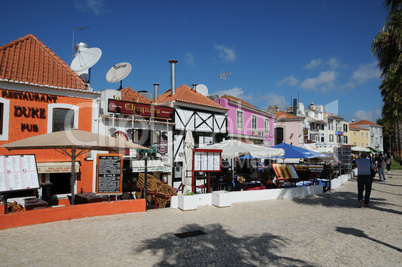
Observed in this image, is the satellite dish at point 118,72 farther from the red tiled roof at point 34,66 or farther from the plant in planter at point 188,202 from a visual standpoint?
the plant in planter at point 188,202

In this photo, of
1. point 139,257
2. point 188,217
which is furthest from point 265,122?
point 139,257

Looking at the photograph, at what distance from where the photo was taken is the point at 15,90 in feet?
36.8

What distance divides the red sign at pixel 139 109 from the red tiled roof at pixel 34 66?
6.34 feet

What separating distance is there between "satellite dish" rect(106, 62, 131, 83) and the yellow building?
59.7 meters

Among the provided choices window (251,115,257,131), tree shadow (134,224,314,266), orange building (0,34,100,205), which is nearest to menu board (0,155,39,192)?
orange building (0,34,100,205)

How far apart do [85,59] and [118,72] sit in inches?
90.5

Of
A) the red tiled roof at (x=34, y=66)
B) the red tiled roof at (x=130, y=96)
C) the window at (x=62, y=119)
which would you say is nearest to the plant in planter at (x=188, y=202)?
the window at (x=62, y=119)

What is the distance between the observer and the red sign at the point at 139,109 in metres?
14.8

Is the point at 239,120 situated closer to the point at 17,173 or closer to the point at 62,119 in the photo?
the point at 62,119

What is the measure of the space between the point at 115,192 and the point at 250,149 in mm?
5965

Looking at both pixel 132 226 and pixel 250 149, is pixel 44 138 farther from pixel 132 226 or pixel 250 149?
pixel 250 149

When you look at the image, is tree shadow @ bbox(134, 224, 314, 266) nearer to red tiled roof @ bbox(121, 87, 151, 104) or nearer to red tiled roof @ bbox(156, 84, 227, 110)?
red tiled roof @ bbox(156, 84, 227, 110)


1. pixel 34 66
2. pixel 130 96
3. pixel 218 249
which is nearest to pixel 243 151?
pixel 218 249

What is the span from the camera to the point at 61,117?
12.4m
